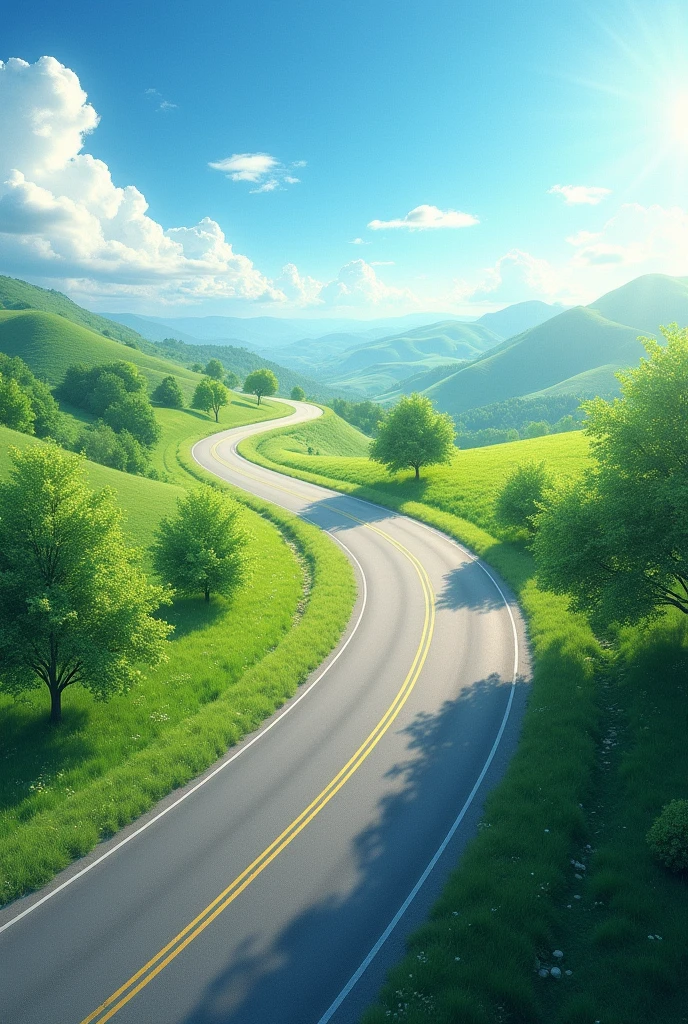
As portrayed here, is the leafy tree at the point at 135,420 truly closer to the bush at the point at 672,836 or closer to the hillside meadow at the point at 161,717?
the hillside meadow at the point at 161,717

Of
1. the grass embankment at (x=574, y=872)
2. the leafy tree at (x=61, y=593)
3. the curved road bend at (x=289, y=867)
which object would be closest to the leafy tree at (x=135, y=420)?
the leafy tree at (x=61, y=593)

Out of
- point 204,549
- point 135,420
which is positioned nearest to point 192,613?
point 204,549

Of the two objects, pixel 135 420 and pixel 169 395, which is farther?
pixel 169 395

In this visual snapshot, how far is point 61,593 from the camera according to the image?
2164cm

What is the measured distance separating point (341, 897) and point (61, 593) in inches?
596

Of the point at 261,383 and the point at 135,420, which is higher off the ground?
the point at 261,383

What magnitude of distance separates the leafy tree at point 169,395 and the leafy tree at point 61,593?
115m

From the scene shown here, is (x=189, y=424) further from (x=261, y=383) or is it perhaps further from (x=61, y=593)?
(x=61, y=593)

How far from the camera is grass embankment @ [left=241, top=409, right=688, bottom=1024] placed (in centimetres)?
1135

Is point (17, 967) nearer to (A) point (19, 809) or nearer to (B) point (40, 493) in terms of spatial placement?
(A) point (19, 809)

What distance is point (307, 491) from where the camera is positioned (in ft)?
228

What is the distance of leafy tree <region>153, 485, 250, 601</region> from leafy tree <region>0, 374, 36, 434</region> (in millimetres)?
50434

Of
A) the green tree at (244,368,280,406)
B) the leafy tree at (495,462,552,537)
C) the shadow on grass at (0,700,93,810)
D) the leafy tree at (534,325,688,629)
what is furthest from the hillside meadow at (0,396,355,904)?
the green tree at (244,368,280,406)

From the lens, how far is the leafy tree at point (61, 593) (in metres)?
21.5
